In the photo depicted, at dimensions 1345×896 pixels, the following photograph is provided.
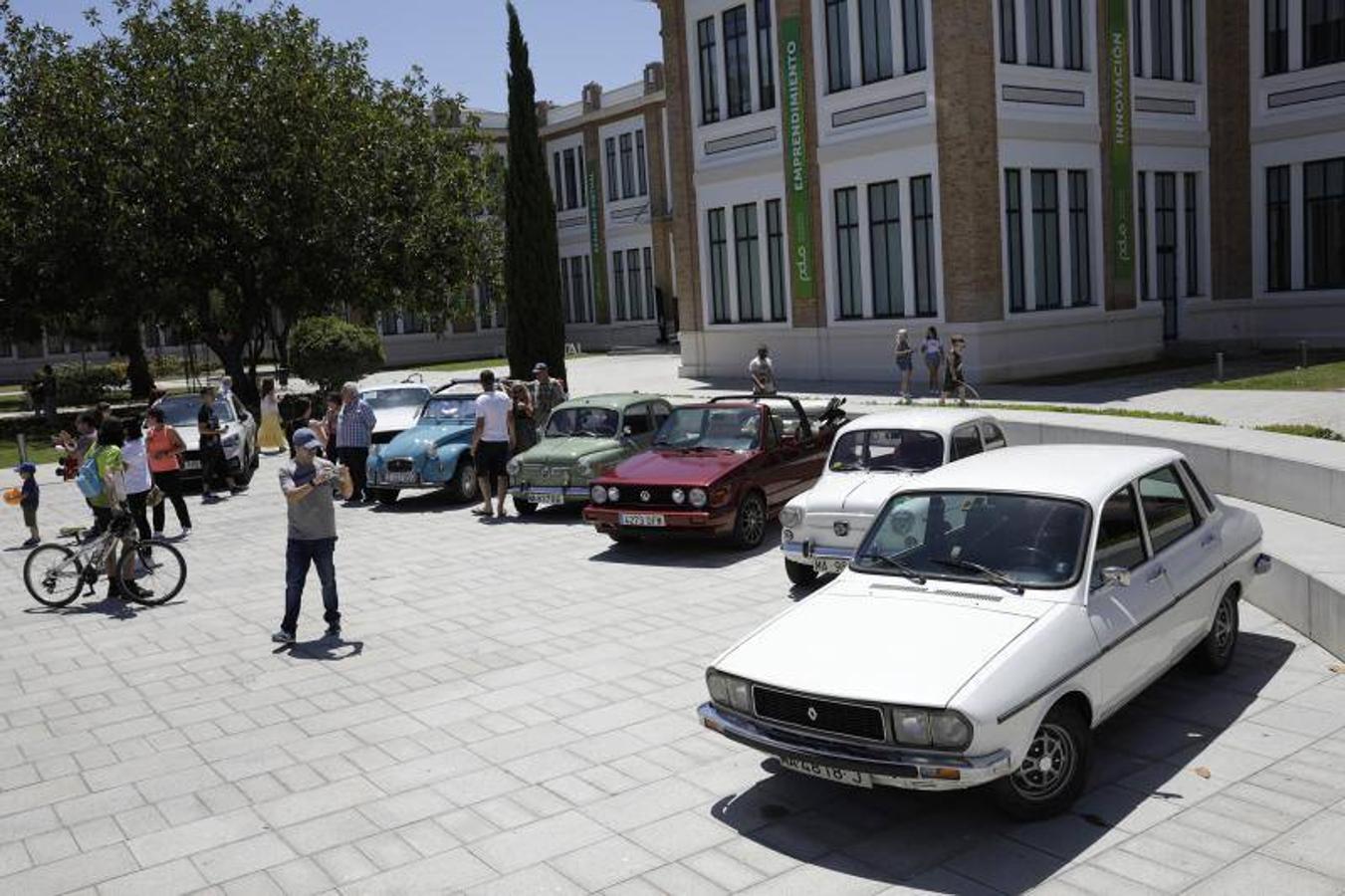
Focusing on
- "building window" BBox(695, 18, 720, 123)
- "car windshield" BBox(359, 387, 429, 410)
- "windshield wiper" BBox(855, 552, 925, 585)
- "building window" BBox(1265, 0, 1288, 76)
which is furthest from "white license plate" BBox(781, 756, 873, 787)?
"building window" BBox(1265, 0, 1288, 76)

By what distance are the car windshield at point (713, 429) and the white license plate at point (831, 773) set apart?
763 centimetres

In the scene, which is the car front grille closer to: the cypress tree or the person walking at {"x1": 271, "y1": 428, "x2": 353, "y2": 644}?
the person walking at {"x1": 271, "y1": 428, "x2": 353, "y2": 644}

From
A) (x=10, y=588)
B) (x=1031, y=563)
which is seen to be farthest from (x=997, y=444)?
(x=10, y=588)

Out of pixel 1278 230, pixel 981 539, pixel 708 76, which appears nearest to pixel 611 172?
pixel 708 76

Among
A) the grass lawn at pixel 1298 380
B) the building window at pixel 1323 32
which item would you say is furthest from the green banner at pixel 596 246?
the grass lawn at pixel 1298 380

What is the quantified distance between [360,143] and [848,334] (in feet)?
47.4

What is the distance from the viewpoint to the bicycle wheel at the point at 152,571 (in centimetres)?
1209

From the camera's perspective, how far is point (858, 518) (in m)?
10.2

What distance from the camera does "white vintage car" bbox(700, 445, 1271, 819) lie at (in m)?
5.57

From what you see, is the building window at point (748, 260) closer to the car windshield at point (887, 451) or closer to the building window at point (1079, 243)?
the building window at point (1079, 243)

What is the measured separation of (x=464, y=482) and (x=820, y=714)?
12.4m

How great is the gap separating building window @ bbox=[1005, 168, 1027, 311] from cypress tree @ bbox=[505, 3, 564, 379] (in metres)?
10.8

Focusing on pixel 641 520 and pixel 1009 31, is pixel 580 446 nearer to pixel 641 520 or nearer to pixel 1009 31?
pixel 641 520

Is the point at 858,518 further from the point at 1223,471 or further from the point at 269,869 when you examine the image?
the point at 269,869
